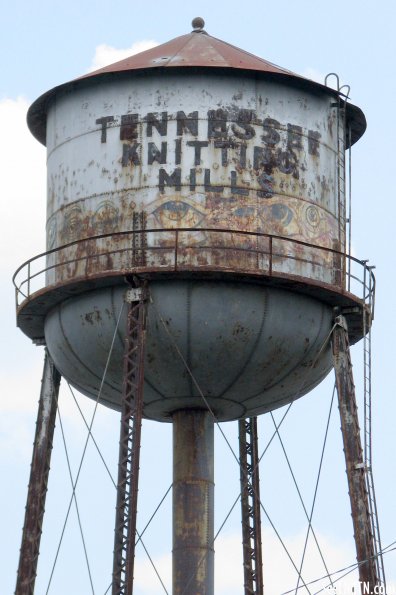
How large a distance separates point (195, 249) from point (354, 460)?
3.95 m

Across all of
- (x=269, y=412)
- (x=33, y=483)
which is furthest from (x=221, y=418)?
(x=33, y=483)

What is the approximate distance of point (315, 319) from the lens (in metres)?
33.7

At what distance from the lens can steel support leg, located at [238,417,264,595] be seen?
1447 inches

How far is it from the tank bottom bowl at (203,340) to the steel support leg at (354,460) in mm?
313

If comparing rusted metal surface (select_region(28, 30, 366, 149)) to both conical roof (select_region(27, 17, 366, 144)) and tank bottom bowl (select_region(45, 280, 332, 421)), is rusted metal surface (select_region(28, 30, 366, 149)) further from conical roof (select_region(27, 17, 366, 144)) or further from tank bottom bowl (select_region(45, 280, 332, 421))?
tank bottom bowl (select_region(45, 280, 332, 421))

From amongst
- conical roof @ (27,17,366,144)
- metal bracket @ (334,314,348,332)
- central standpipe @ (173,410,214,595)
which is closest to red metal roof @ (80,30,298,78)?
conical roof @ (27,17,366,144)

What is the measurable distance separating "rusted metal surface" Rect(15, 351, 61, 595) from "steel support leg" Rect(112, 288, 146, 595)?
9.70 ft

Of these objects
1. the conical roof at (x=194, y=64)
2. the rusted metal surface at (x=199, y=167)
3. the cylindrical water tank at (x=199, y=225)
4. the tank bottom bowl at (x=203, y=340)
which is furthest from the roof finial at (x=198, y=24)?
the tank bottom bowl at (x=203, y=340)

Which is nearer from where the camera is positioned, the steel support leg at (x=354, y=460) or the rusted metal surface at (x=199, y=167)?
the steel support leg at (x=354, y=460)

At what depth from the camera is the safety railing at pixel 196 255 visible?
1296 inches

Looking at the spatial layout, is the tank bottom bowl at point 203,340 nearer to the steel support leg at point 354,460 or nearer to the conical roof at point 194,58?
the steel support leg at point 354,460

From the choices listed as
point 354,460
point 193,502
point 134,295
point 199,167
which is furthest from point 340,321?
point 193,502

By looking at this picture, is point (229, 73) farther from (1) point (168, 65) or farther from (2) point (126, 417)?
(2) point (126, 417)

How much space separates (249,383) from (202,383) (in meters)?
0.71
